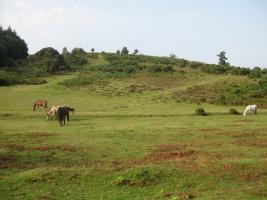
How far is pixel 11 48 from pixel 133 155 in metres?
70.4

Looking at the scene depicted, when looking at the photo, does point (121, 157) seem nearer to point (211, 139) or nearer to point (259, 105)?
point (211, 139)

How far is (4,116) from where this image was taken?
38875 mm

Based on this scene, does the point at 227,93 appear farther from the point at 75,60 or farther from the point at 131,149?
the point at 75,60

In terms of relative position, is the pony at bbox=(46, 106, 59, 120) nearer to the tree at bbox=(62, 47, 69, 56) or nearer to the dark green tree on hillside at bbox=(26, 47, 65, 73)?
the dark green tree on hillside at bbox=(26, 47, 65, 73)

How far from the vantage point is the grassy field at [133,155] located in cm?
1648

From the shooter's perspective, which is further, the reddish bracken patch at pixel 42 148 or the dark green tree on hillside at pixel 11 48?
the dark green tree on hillside at pixel 11 48

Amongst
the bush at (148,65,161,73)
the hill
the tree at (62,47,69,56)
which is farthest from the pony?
the tree at (62,47,69,56)

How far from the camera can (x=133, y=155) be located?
22.0 metres

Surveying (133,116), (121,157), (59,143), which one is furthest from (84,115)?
(121,157)

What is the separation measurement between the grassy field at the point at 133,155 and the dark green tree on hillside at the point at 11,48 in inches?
1417

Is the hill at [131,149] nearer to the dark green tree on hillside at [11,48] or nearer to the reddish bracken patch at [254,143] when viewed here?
the reddish bracken patch at [254,143]

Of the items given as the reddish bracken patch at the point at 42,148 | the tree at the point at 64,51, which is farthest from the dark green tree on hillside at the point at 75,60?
the reddish bracken patch at the point at 42,148

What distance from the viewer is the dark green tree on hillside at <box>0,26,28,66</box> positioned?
77.2m

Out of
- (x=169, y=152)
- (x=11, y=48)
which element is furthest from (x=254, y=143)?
(x=11, y=48)
